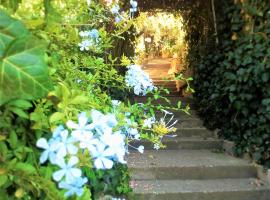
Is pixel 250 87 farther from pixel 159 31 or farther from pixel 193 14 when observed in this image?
pixel 159 31

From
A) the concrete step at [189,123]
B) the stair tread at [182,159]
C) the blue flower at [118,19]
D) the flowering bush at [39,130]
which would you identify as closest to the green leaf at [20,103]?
the flowering bush at [39,130]

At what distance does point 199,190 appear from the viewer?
3.82 m

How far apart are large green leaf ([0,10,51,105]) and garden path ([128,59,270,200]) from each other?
122 inches

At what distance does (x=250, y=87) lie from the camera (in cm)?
419

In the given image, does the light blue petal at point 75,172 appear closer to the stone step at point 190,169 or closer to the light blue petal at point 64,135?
the light blue petal at point 64,135

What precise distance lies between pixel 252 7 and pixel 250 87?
920 millimetres

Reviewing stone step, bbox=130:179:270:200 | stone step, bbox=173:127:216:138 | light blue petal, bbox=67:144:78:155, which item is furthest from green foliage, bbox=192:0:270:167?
light blue petal, bbox=67:144:78:155

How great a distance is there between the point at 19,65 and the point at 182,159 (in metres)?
4.18

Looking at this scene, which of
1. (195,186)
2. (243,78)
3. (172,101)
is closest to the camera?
(195,186)

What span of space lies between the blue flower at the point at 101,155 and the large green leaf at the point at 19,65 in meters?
0.11

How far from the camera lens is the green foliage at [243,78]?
13.3 feet

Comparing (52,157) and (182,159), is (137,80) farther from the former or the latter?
(182,159)

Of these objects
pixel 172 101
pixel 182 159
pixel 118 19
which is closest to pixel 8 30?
pixel 118 19

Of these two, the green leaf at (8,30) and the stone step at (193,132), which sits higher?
the green leaf at (8,30)
